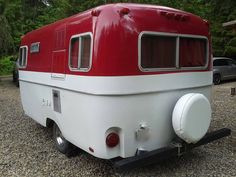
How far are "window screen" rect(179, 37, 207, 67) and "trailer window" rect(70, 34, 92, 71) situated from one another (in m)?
1.43

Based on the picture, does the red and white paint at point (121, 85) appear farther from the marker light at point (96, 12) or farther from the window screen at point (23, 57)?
the window screen at point (23, 57)

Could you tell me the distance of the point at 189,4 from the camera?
54.9ft

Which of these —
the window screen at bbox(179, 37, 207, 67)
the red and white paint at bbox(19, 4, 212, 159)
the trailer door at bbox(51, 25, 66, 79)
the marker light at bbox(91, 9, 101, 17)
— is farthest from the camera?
the trailer door at bbox(51, 25, 66, 79)

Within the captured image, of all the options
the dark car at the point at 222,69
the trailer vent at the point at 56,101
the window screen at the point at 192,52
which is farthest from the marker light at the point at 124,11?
the dark car at the point at 222,69

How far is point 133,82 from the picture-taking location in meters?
4.20

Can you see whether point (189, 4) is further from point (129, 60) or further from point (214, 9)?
point (129, 60)

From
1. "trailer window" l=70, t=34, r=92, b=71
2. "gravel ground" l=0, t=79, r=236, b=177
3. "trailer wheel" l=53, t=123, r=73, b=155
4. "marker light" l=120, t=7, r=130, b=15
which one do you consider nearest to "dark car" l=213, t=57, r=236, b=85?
"gravel ground" l=0, t=79, r=236, b=177

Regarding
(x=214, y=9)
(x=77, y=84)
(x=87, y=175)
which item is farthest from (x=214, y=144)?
(x=214, y=9)

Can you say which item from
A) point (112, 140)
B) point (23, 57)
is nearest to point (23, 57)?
point (23, 57)

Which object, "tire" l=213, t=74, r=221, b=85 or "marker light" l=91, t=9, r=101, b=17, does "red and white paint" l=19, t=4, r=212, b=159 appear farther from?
"tire" l=213, t=74, r=221, b=85

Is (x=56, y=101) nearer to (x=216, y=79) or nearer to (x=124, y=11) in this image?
(x=124, y=11)

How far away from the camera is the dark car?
17.1 metres

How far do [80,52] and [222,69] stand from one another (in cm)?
1414

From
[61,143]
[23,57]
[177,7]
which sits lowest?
[61,143]
